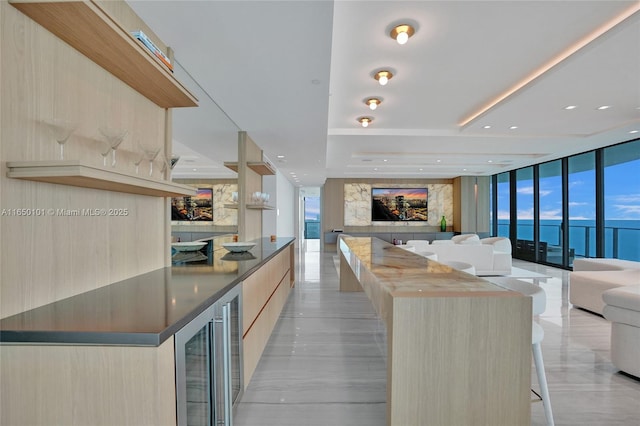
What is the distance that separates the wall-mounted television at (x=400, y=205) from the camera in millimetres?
11656

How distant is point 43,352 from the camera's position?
3.28ft

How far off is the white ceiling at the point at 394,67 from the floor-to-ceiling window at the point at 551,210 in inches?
112

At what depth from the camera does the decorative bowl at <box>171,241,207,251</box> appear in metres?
2.52

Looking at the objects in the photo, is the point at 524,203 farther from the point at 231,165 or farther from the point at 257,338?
the point at 257,338

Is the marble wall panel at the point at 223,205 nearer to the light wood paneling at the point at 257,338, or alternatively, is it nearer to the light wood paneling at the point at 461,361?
the light wood paneling at the point at 257,338

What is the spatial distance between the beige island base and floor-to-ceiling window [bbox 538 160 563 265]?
7.84m

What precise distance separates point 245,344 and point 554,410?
1.90m

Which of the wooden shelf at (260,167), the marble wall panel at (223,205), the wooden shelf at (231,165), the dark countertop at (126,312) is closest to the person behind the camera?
the dark countertop at (126,312)

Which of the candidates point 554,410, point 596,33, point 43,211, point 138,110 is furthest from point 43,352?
point 596,33

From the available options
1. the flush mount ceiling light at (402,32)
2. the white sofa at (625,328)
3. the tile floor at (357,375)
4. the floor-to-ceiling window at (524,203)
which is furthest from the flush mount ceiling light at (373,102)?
the floor-to-ceiling window at (524,203)

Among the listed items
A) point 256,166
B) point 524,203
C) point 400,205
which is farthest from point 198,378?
point 400,205

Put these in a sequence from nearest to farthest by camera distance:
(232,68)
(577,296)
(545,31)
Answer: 1. (232,68)
2. (545,31)
3. (577,296)

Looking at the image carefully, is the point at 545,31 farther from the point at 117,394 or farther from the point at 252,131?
the point at 117,394

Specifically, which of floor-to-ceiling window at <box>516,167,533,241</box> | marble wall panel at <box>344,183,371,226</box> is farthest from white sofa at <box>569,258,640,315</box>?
marble wall panel at <box>344,183,371,226</box>
